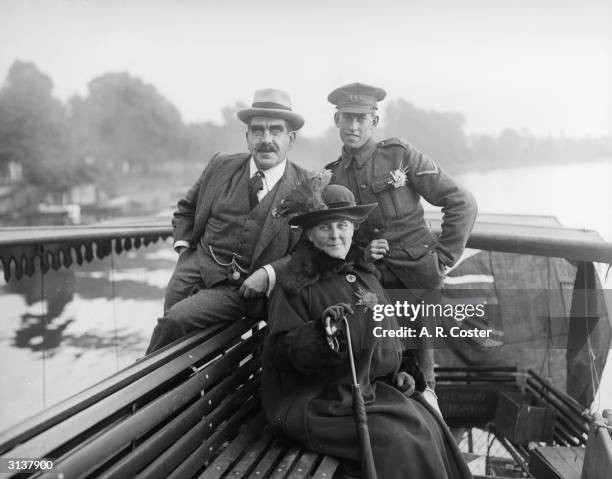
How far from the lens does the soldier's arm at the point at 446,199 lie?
2684 millimetres

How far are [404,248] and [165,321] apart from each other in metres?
1.24

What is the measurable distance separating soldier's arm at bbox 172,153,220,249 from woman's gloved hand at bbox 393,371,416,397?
1.39 meters

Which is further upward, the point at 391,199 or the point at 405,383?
the point at 391,199

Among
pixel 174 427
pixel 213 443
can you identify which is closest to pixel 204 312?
pixel 213 443

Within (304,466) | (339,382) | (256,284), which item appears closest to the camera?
(304,466)

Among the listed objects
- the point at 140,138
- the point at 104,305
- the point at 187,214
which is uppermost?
the point at 140,138

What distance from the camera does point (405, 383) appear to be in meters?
2.21

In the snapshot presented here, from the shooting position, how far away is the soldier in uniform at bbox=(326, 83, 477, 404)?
2689 millimetres

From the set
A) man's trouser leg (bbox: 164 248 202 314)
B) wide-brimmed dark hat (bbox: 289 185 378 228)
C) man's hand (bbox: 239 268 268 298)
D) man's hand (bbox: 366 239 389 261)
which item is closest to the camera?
wide-brimmed dark hat (bbox: 289 185 378 228)

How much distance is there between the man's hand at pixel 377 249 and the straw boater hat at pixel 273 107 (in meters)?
0.74

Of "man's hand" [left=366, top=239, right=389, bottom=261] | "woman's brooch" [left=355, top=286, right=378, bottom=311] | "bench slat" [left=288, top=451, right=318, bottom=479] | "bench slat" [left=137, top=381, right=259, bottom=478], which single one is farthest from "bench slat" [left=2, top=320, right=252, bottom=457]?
"man's hand" [left=366, top=239, right=389, bottom=261]

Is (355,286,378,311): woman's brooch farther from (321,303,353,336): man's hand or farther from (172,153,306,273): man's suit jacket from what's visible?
(172,153,306,273): man's suit jacket

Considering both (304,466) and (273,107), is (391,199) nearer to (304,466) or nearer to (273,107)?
(273,107)

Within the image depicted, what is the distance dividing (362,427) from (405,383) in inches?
17.2
